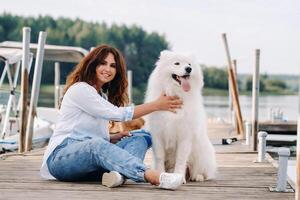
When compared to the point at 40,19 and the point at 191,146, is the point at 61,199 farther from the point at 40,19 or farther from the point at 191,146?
the point at 40,19

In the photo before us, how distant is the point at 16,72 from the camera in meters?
10.2

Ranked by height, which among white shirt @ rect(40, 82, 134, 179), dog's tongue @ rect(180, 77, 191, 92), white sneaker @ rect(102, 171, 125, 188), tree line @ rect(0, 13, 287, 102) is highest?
tree line @ rect(0, 13, 287, 102)

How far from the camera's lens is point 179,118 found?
4.54 metres

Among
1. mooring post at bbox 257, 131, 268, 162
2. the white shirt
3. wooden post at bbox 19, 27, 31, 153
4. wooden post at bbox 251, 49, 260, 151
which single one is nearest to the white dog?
the white shirt

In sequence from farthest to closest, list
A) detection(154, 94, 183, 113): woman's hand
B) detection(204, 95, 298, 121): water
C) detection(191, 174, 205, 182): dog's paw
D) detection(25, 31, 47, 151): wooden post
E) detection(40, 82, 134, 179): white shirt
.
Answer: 1. detection(204, 95, 298, 121): water
2. detection(25, 31, 47, 151): wooden post
3. detection(191, 174, 205, 182): dog's paw
4. detection(154, 94, 183, 113): woman's hand
5. detection(40, 82, 134, 179): white shirt

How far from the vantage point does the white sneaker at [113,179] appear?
4219mm

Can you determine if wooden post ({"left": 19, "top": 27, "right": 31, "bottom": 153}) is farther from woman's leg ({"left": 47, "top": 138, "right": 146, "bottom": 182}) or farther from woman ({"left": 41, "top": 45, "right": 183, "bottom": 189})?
woman's leg ({"left": 47, "top": 138, "right": 146, "bottom": 182})

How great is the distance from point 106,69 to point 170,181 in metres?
1.03

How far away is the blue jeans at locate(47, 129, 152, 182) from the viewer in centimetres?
419

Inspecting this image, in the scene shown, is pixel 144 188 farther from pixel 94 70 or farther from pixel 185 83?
pixel 94 70

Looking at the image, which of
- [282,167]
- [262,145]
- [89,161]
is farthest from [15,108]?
[282,167]

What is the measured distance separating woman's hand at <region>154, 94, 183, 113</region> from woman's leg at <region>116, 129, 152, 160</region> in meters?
0.34

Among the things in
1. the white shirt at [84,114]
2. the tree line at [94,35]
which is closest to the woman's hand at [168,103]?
the white shirt at [84,114]

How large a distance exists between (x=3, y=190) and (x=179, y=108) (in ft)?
4.86
